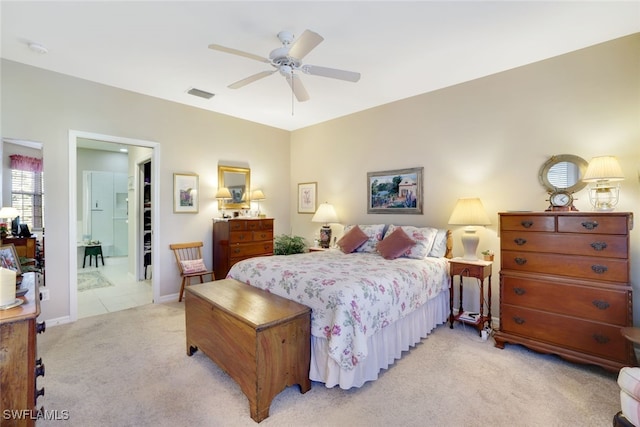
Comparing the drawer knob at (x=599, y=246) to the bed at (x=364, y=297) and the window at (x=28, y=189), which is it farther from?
the window at (x=28, y=189)

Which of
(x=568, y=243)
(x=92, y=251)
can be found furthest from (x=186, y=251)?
(x=568, y=243)

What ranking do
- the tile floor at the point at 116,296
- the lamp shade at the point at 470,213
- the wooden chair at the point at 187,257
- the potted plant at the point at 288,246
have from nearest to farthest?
the lamp shade at the point at 470,213
the tile floor at the point at 116,296
the wooden chair at the point at 187,257
the potted plant at the point at 288,246

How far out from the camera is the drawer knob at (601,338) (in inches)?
91.6

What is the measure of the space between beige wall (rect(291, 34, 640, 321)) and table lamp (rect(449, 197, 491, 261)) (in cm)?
27

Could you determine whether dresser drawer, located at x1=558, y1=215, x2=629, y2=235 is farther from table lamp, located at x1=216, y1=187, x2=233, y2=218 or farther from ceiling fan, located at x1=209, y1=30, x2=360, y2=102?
table lamp, located at x1=216, y1=187, x2=233, y2=218

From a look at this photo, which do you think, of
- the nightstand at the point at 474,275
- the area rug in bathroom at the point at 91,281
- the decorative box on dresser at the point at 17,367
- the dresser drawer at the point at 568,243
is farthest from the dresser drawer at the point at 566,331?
the area rug in bathroom at the point at 91,281

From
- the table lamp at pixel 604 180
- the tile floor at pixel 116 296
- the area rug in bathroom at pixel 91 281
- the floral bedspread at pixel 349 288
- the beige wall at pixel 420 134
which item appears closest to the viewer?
the floral bedspread at pixel 349 288

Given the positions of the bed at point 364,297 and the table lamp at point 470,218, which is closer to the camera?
the bed at point 364,297

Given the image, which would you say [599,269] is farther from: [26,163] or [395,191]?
[26,163]

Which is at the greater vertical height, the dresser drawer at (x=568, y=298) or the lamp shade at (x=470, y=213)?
the lamp shade at (x=470, y=213)

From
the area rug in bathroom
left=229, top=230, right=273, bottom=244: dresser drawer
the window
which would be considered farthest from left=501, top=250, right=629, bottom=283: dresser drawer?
the area rug in bathroom

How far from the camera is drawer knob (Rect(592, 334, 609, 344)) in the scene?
91.6 inches

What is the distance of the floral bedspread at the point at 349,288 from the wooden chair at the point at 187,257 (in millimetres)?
1428

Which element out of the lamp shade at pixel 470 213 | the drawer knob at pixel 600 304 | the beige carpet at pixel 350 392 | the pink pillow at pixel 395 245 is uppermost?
the lamp shade at pixel 470 213
